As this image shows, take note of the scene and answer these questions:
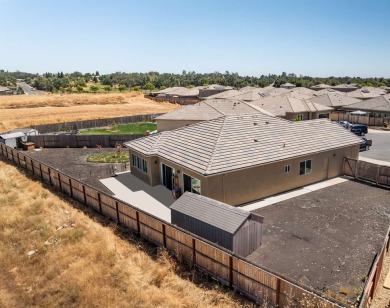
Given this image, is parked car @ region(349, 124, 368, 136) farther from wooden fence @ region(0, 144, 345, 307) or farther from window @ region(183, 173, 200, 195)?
wooden fence @ region(0, 144, 345, 307)

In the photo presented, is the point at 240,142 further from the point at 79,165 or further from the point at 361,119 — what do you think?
the point at 361,119

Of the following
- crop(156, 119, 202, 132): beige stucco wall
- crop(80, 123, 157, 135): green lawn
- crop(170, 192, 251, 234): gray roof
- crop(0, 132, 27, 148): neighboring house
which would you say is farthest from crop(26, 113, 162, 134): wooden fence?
crop(170, 192, 251, 234): gray roof

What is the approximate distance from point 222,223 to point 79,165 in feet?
68.7

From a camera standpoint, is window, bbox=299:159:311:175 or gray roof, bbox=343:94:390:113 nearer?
window, bbox=299:159:311:175

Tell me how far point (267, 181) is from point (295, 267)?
8.53 meters

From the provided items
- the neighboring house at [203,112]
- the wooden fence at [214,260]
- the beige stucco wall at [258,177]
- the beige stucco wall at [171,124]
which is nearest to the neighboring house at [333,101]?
the neighboring house at [203,112]

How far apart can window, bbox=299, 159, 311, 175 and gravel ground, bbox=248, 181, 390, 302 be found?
176cm

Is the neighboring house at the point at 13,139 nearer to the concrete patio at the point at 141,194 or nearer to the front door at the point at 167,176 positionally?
the concrete patio at the point at 141,194

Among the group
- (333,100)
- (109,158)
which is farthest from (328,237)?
(333,100)

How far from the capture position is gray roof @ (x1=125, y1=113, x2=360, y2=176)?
809 inches

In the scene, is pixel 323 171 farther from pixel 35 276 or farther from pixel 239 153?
pixel 35 276

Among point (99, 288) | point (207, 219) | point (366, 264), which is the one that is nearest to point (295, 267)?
point (366, 264)

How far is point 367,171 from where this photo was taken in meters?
24.6

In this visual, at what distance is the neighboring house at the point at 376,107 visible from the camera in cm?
5050
